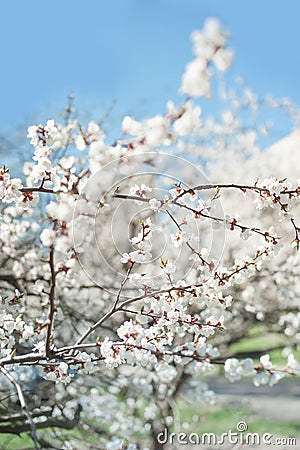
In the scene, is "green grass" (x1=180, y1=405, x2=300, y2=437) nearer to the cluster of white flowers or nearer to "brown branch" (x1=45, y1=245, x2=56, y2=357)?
"brown branch" (x1=45, y1=245, x2=56, y2=357)

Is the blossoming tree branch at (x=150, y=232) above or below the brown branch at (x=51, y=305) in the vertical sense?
above

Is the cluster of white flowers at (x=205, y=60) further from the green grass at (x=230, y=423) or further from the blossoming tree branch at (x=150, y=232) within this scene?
the green grass at (x=230, y=423)

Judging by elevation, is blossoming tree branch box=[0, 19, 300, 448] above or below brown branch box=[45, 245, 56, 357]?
above

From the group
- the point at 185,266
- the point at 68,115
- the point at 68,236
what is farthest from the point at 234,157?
the point at 68,236

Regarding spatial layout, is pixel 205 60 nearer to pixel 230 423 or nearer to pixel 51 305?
pixel 51 305

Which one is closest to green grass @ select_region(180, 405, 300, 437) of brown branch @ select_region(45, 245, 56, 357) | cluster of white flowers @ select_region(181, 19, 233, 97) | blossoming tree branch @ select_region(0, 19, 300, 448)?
blossoming tree branch @ select_region(0, 19, 300, 448)

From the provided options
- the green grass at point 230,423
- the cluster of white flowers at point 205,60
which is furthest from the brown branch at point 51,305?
the green grass at point 230,423

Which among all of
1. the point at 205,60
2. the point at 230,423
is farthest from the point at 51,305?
the point at 230,423

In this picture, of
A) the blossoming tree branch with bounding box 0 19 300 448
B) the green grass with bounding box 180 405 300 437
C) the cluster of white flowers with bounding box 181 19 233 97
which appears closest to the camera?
the cluster of white flowers with bounding box 181 19 233 97

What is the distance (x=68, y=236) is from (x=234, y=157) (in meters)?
10.1

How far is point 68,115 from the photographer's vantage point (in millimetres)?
4020

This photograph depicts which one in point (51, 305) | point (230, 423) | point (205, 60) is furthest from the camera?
point (230, 423)

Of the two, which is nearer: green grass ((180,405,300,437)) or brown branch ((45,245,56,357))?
brown branch ((45,245,56,357))

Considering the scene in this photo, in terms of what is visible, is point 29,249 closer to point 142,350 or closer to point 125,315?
point 125,315
